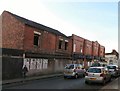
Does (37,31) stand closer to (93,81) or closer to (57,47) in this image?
(57,47)

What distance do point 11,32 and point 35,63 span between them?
5304 mm

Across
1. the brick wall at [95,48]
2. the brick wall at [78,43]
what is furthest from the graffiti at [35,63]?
the brick wall at [95,48]

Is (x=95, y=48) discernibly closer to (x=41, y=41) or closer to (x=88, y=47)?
(x=88, y=47)

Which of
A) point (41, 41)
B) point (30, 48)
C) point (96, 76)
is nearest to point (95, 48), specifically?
point (41, 41)

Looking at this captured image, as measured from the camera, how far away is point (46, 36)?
33469mm

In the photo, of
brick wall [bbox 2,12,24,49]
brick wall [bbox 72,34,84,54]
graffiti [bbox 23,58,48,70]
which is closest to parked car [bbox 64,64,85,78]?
graffiti [bbox 23,58,48,70]

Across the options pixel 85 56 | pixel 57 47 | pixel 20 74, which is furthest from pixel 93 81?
pixel 85 56

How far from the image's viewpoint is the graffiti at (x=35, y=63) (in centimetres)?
2783

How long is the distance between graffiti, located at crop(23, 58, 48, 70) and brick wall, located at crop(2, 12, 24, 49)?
2.05 metres

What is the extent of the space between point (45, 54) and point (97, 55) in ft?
115

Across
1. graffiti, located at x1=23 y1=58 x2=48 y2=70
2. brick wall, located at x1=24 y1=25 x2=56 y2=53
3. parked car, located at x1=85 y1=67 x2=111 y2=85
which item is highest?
brick wall, located at x1=24 y1=25 x2=56 y2=53

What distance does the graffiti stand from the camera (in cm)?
2783

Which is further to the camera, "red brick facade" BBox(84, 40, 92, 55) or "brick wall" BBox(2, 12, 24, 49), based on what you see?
"red brick facade" BBox(84, 40, 92, 55)

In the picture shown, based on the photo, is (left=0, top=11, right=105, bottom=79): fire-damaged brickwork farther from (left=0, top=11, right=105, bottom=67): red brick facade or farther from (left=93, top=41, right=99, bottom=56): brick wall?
(left=93, top=41, right=99, bottom=56): brick wall
